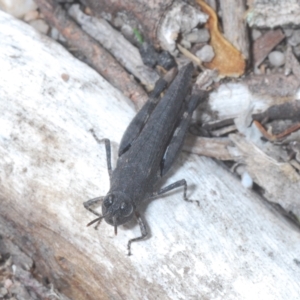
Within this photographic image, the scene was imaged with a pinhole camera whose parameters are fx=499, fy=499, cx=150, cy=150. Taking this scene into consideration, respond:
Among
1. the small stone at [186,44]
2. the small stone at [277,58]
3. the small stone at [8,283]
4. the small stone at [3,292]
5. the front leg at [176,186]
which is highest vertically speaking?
the small stone at [277,58]

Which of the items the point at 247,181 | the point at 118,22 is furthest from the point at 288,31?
the point at 118,22

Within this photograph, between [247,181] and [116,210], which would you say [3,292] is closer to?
[116,210]

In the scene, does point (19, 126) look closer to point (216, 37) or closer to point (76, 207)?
point (76, 207)

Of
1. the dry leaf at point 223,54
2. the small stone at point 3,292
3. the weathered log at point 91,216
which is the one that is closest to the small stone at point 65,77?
the weathered log at point 91,216

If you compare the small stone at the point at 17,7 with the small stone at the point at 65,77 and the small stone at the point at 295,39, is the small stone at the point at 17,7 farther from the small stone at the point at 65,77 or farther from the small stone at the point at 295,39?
the small stone at the point at 295,39

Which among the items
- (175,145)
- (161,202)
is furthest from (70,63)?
(161,202)

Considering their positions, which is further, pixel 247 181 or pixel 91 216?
pixel 247 181
